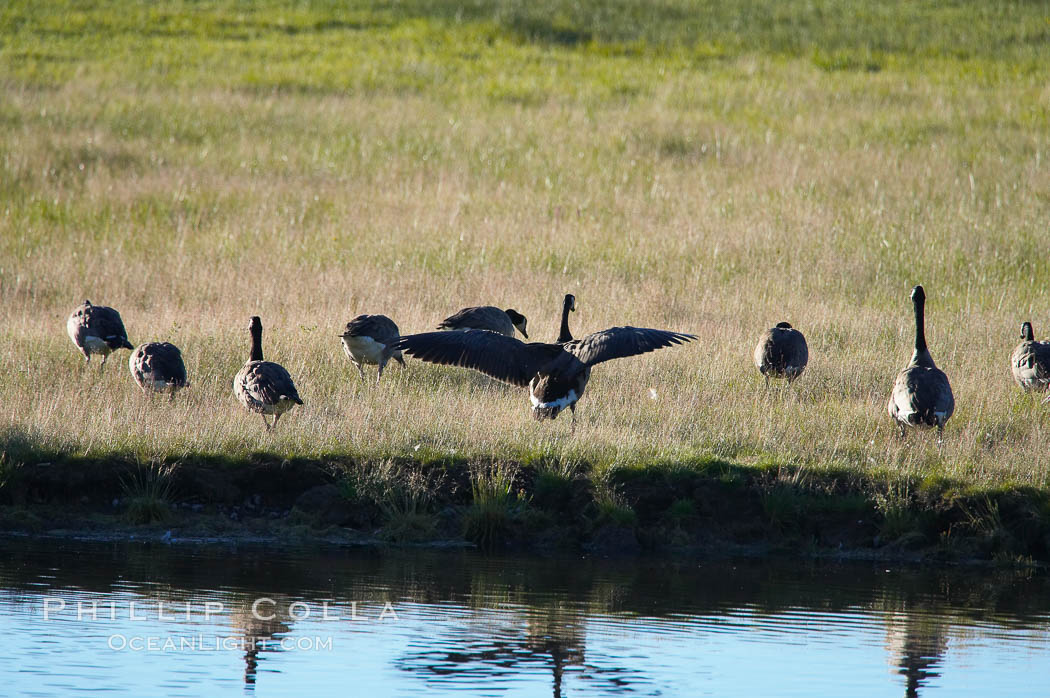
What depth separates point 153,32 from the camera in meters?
41.3

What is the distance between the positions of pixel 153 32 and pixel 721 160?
2260 centimetres

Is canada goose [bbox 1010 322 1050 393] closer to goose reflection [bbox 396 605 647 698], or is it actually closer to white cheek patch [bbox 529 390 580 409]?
white cheek patch [bbox 529 390 580 409]

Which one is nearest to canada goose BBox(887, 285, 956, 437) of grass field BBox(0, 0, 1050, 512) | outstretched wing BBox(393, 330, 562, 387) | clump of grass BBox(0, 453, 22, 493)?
grass field BBox(0, 0, 1050, 512)

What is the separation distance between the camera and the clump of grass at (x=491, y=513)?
10.6 meters

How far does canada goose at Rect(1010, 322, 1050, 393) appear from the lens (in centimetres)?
1338

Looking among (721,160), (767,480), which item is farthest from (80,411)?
(721,160)

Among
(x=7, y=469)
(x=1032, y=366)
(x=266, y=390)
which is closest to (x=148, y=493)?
(x=7, y=469)

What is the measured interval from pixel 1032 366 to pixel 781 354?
2.81 m

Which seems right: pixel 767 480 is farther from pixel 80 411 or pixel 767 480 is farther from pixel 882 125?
pixel 882 125

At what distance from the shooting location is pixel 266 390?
11.8 meters

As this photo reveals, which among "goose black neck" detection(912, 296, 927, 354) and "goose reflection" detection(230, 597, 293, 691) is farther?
"goose black neck" detection(912, 296, 927, 354)

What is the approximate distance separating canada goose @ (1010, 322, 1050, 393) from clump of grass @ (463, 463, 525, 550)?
646 centimetres

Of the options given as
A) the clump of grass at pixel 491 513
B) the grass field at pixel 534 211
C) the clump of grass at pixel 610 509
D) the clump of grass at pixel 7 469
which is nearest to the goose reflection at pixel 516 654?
the clump of grass at pixel 491 513

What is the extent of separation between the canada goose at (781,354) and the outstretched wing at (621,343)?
288 cm
